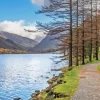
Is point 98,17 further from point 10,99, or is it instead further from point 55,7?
point 10,99

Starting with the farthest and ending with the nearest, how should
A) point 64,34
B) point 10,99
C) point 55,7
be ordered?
point 64,34, point 55,7, point 10,99

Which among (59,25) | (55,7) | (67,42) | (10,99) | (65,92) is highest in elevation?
(55,7)

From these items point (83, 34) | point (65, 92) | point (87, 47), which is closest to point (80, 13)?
point (83, 34)

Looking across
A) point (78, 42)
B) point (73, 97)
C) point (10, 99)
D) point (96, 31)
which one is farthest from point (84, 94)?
point (96, 31)

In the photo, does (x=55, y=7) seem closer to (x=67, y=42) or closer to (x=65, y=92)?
(x=67, y=42)

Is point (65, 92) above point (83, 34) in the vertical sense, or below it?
below

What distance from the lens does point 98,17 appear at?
52.8m

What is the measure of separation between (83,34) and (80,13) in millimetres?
3723

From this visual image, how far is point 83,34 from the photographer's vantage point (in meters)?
46.4

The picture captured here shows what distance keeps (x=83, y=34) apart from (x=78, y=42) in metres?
2.06

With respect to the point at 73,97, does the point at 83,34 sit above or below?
above

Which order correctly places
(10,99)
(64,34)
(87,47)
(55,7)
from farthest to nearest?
(87,47) < (64,34) < (55,7) < (10,99)

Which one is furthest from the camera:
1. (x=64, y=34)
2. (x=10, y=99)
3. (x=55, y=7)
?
(x=64, y=34)

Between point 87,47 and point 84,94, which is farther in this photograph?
point 87,47
